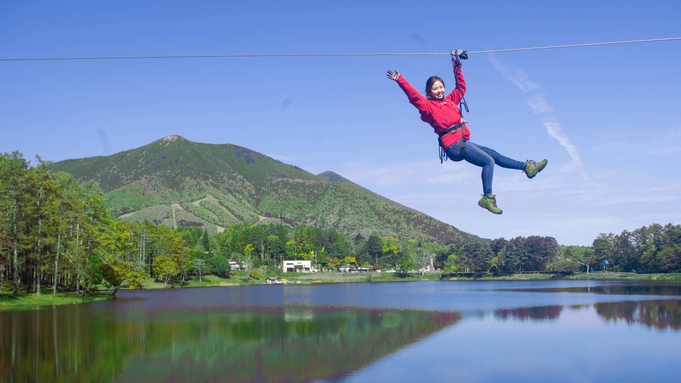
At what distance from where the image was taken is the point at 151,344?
36.7 metres

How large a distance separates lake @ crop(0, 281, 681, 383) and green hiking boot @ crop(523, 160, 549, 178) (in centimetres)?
2035

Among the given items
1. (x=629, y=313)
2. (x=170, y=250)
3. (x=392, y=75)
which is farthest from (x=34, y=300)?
(x=392, y=75)

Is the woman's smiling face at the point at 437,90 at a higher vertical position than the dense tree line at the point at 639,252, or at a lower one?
higher

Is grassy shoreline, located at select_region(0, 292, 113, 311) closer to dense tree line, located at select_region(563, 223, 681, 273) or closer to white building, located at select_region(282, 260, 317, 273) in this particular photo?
white building, located at select_region(282, 260, 317, 273)

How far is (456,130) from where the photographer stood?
30.7ft

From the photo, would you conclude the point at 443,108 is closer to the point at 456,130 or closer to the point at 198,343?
the point at 456,130

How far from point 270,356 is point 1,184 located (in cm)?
3506

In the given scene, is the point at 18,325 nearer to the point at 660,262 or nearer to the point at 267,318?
the point at 267,318

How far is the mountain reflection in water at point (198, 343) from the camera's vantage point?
29.0 meters

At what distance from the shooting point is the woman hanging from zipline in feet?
30.3

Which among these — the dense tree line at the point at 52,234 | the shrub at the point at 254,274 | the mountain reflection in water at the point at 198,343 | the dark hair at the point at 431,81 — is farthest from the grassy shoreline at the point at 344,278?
the dark hair at the point at 431,81

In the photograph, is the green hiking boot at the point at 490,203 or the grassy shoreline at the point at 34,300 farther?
the grassy shoreline at the point at 34,300

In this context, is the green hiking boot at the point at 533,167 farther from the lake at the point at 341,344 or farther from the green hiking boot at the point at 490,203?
the lake at the point at 341,344

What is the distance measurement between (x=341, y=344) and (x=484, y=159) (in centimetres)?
2972
